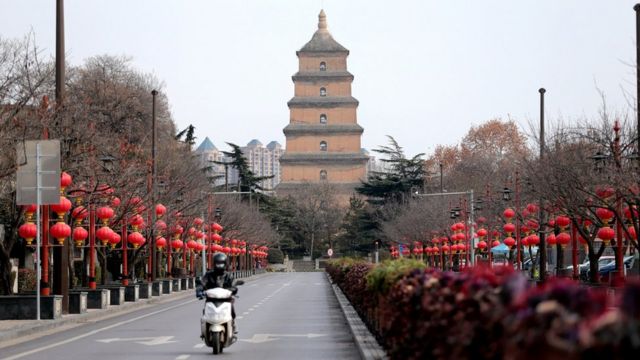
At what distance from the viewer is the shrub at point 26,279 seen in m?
49.0

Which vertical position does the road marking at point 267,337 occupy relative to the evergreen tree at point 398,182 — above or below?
below

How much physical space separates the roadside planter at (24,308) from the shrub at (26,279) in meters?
20.7

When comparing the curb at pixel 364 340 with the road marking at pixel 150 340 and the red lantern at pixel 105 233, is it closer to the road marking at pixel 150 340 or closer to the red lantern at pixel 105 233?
the road marking at pixel 150 340

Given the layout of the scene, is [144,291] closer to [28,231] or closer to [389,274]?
[28,231]

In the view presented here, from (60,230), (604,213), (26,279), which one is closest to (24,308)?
(60,230)

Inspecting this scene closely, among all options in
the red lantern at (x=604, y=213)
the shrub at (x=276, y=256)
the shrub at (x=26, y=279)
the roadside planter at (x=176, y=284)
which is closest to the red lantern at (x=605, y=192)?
the red lantern at (x=604, y=213)

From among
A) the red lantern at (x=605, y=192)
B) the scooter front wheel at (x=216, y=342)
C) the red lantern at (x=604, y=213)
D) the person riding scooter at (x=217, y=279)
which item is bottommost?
the scooter front wheel at (x=216, y=342)

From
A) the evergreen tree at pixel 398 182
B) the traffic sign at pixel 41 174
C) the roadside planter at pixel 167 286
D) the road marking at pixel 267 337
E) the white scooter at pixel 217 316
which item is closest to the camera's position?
the white scooter at pixel 217 316

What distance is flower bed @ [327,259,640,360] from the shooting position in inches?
174

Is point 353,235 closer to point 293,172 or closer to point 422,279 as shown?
point 293,172

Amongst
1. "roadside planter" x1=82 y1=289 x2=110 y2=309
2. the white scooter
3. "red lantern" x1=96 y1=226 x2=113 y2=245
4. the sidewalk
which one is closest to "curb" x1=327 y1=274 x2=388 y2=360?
the white scooter

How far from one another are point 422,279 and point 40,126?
66.1 feet

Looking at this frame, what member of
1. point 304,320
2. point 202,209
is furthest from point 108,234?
point 202,209

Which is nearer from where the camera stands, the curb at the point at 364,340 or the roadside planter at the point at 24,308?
the curb at the point at 364,340
